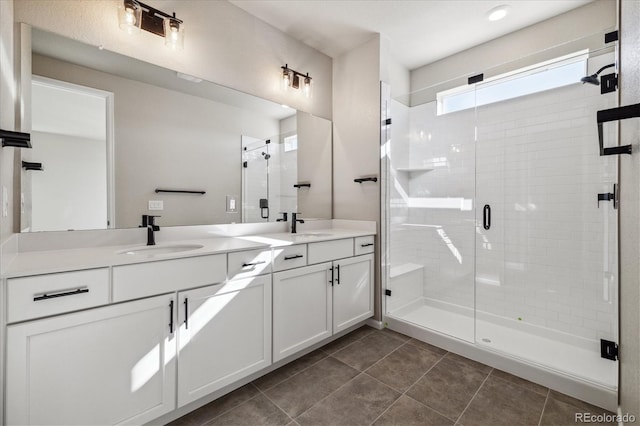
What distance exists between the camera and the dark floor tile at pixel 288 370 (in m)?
1.82

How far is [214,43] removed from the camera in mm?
2119

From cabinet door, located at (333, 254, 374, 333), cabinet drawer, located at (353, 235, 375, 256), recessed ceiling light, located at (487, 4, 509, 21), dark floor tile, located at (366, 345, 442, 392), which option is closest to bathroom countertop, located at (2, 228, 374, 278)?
cabinet door, located at (333, 254, 374, 333)

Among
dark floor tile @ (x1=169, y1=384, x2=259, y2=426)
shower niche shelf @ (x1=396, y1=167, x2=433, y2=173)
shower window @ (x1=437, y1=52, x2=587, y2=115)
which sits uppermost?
shower window @ (x1=437, y1=52, x2=587, y2=115)

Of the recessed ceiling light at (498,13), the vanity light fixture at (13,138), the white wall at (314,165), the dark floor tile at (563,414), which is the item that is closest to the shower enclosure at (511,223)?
the dark floor tile at (563,414)

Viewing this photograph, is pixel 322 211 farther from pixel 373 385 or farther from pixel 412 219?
pixel 373 385

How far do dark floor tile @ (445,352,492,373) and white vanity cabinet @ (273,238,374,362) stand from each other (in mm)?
725

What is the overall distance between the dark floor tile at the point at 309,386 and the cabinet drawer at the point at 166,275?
2.64ft

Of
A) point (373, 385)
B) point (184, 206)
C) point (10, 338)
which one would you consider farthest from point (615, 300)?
point (10, 338)

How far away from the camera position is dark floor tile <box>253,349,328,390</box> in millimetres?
1815

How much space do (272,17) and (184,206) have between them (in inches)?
69.1

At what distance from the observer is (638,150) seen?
0.93m

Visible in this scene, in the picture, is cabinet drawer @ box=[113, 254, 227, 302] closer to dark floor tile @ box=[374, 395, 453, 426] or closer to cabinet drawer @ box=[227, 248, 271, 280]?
cabinet drawer @ box=[227, 248, 271, 280]

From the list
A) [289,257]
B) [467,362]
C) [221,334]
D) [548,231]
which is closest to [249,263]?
[289,257]

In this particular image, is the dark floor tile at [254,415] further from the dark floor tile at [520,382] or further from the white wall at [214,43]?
the white wall at [214,43]
